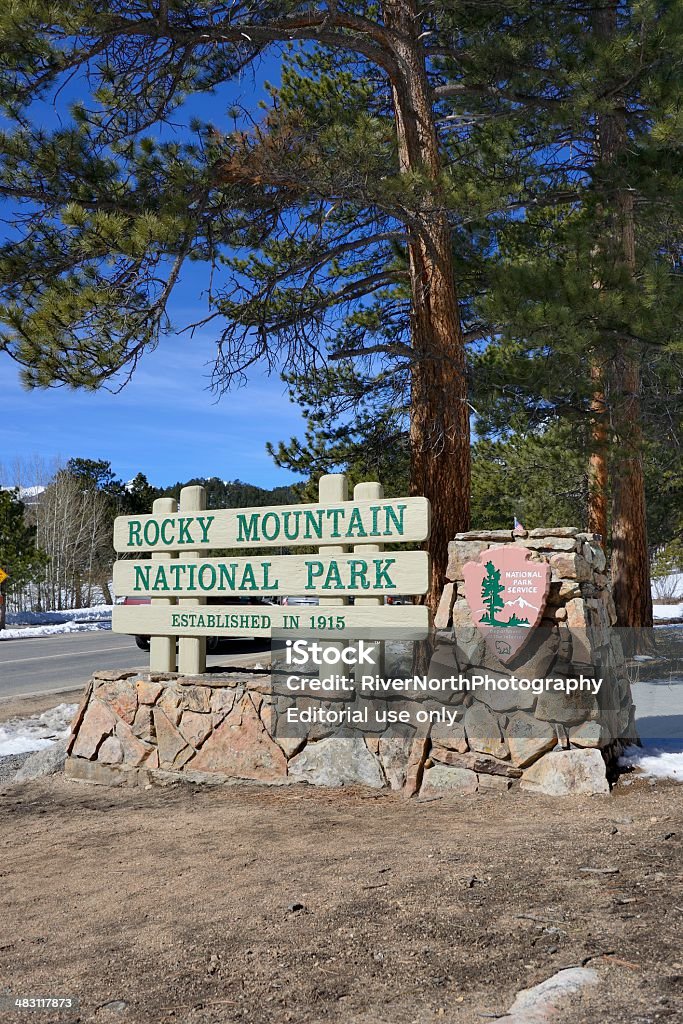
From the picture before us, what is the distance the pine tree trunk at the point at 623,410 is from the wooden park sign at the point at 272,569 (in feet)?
13.1

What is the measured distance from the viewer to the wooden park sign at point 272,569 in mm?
6137

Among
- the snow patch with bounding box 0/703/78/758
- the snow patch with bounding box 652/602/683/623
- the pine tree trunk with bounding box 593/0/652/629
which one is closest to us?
the snow patch with bounding box 0/703/78/758

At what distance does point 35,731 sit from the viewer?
349 inches

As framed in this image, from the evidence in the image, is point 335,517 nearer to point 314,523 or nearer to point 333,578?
point 314,523

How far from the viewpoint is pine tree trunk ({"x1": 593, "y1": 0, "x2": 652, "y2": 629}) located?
9.27 metres

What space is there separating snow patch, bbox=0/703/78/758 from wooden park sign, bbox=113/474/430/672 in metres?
1.61

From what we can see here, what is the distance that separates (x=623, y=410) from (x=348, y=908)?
8.59 meters

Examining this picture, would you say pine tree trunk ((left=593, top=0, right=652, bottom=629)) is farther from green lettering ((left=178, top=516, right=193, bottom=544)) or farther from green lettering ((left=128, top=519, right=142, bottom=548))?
green lettering ((left=128, top=519, right=142, bottom=548))

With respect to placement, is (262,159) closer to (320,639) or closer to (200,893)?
(320,639)

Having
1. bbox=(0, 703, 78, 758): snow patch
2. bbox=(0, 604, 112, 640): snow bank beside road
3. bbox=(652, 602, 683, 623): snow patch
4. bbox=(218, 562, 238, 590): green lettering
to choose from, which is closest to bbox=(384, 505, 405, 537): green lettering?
bbox=(218, 562, 238, 590): green lettering

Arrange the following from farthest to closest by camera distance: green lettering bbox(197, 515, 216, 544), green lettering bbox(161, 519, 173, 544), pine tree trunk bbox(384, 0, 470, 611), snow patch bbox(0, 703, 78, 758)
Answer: snow patch bbox(0, 703, 78, 758)
pine tree trunk bbox(384, 0, 470, 611)
green lettering bbox(161, 519, 173, 544)
green lettering bbox(197, 515, 216, 544)

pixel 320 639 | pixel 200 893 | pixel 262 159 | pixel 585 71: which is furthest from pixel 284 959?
pixel 585 71

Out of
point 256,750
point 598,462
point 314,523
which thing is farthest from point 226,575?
point 598,462

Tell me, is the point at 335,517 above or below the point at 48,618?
above
